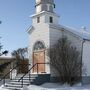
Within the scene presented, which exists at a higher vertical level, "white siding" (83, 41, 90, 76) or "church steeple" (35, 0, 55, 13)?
"church steeple" (35, 0, 55, 13)

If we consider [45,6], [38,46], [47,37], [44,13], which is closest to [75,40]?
[47,37]

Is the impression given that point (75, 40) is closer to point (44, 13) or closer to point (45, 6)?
point (44, 13)

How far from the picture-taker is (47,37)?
25.3 m

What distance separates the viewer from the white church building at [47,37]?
24.3 m

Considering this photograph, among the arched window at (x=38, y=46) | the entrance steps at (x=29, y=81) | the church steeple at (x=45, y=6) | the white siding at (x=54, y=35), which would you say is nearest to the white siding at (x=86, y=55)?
the white siding at (x=54, y=35)

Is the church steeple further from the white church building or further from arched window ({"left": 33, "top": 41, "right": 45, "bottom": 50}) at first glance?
arched window ({"left": 33, "top": 41, "right": 45, "bottom": 50})

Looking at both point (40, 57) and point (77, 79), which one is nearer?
point (77, 79)

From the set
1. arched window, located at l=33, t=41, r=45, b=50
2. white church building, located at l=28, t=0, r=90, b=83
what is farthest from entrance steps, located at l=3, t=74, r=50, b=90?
arched window, located at l=33, t=41, r=45, b=50

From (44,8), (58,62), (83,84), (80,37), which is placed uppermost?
(44,8)

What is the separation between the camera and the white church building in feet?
79.6

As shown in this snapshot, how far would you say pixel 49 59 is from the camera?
24.6 m

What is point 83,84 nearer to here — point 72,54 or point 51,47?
point 72,54

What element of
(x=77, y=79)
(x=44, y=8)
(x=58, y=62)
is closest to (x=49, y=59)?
(x=58, y=62)

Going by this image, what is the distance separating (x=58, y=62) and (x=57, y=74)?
1.32 m
